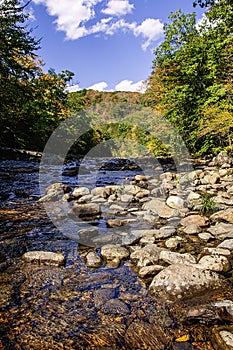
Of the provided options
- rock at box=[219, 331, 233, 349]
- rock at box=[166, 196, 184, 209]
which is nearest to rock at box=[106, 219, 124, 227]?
rock at box=[166, 196, 184, 209]

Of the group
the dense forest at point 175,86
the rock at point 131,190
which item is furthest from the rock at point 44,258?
the dense forest at point 175,86

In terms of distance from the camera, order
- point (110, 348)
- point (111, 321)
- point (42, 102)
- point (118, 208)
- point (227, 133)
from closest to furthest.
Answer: point (110, 348), point (111, 321), point (118, 208), point (227, 133), point (42, 102)

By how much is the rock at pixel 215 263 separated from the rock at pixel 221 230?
2.76 feet

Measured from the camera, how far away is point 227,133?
10867 millimetres

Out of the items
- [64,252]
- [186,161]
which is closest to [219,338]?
[64,252]

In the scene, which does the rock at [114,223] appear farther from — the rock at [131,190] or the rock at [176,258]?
the rock at [131,190]

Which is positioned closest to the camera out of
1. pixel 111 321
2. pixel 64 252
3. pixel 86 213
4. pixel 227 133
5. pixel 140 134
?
pixel 111 321

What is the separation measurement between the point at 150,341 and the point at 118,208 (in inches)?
145

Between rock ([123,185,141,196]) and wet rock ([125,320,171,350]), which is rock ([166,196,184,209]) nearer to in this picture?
rock ([123,185,141,196])

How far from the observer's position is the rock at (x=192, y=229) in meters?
3.98

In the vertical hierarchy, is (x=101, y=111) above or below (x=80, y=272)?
above

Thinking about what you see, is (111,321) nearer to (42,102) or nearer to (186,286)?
(186,286)

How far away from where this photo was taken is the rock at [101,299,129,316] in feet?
7.33

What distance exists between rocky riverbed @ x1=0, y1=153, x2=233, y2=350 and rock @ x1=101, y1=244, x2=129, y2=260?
0.01 meters
